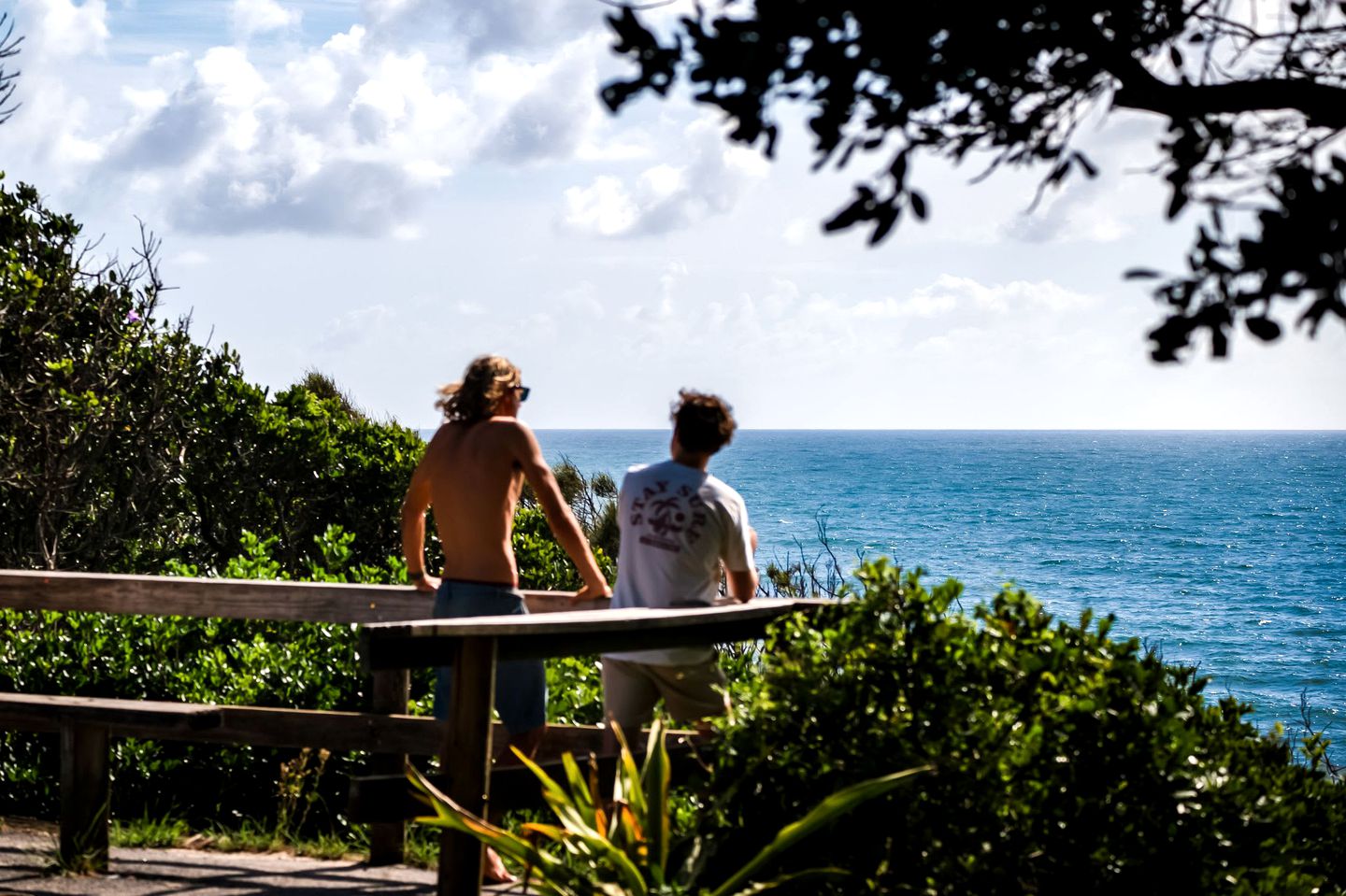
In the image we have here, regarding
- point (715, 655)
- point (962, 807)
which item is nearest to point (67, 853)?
point (715, 655)

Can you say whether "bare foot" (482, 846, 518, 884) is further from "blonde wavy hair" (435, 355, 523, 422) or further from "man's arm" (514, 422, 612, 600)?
"blonde wavy hair" (435, 355, 523, 422)

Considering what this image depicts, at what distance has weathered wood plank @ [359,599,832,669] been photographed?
3.73m

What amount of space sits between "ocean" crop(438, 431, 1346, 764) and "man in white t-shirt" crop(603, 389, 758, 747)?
1.54 metres

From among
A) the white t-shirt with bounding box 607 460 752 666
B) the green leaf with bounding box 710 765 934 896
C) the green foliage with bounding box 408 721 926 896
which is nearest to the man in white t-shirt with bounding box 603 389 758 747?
the white t-shirt with bounding box 607 460 752 666

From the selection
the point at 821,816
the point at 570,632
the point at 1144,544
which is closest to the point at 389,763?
the point at 570,632

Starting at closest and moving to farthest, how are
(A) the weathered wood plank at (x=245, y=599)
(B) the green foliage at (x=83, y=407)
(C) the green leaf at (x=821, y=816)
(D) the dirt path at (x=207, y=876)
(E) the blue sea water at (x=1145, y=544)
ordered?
(C) the green leaf at (x=821, y=816) < (D) the dirt path at (x=207, y=876) < (A) the weathered wood plank at (x=245, y=599) < (B) the green foliage at (x=83, y=407) < (E) the blue sea water at (x=1145, y=544)

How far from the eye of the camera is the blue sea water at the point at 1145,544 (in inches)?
1308

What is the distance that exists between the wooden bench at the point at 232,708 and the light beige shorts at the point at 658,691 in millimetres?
418

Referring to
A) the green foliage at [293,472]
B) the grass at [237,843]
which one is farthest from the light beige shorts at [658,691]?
the green foliage at [293,472]

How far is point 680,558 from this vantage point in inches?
190

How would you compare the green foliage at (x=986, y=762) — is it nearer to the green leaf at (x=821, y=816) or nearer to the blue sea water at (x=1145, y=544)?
the green leaf at (x=821, y=816)

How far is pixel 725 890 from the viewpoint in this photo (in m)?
3.73

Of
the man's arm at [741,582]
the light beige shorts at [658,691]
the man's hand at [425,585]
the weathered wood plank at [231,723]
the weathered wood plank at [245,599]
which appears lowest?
the weathered wood plank at [231,723]

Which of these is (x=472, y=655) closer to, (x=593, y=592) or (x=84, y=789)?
(x=593, y=592)
